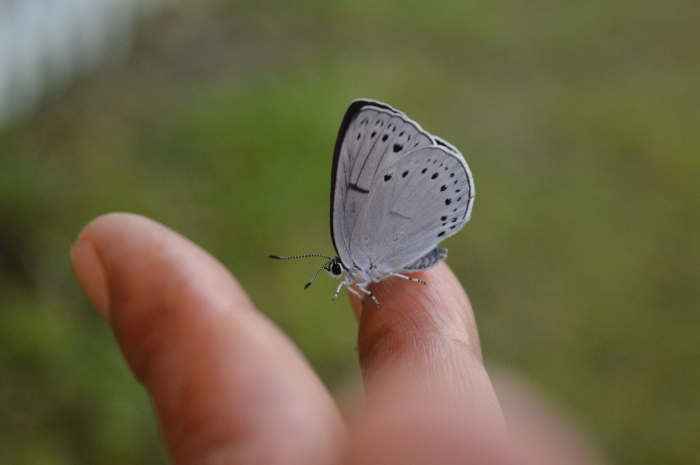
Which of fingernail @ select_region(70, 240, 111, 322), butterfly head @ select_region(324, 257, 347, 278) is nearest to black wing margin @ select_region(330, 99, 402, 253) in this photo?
butterfly head @ select_region(324, 257, 347, 278)

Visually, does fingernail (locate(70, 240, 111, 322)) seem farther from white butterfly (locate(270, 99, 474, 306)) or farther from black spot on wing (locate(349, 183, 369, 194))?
black spot on wing (locate(349, 183, 369, 194))

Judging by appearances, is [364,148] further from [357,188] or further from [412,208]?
[412,208]

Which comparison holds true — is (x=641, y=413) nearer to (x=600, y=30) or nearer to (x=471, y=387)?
(x=471, y=387)

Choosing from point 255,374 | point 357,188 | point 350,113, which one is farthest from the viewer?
point 357,188

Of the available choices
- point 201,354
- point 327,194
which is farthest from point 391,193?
point 327,194

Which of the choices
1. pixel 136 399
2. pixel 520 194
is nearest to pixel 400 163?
pixel 136 399

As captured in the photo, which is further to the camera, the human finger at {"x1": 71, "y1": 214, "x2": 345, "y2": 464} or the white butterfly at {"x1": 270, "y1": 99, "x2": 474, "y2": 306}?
the white butterfly at {"x1": 270, "y1": 99, "x2": 474, "y2": 306}
